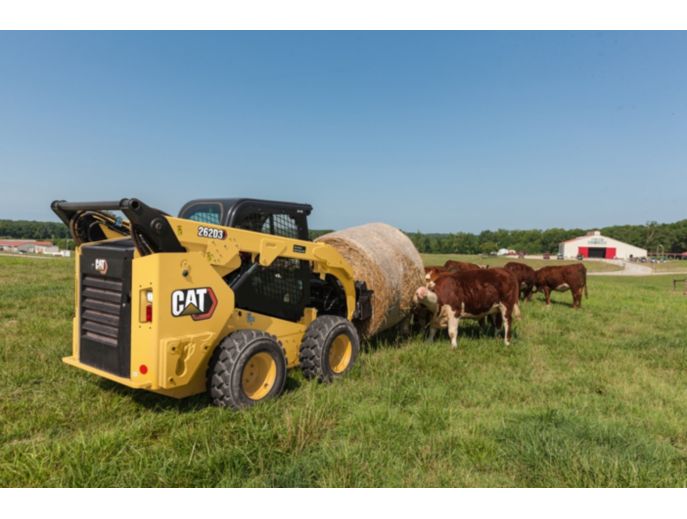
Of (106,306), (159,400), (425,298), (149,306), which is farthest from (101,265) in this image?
(425,298)

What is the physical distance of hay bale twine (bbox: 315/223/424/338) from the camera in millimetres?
7105

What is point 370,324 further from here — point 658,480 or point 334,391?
point 658,480

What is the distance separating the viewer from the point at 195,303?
4.20m

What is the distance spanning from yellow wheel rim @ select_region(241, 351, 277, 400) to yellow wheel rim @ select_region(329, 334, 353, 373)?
1196 mm

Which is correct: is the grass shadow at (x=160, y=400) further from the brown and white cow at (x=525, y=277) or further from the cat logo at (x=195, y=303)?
the brown and white cow at (x=525, y=277)

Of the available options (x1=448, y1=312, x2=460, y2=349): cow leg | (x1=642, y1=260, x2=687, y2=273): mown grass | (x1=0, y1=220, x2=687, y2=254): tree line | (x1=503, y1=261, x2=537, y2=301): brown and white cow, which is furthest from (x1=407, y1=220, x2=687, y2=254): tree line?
(x1=448, y1=312, x2=460, y2=349): cow leg

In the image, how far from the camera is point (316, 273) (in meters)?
6.46

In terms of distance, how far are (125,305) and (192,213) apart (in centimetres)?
172

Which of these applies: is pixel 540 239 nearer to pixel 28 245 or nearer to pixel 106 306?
pixel 106 306

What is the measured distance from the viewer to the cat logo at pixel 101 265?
14.4 ft

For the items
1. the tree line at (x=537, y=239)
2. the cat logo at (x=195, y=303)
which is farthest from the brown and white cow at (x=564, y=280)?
the tree line at (x=537, y=239)

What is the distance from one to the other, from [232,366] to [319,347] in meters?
1.37

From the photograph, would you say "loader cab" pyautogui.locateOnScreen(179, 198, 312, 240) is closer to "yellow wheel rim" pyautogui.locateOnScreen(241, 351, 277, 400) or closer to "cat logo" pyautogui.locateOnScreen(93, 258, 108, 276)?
"cat logo" pyautogui.locateOnScreen(93, 258, 108, 276)

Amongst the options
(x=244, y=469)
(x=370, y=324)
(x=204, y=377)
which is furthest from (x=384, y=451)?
(x=370, y=324)
